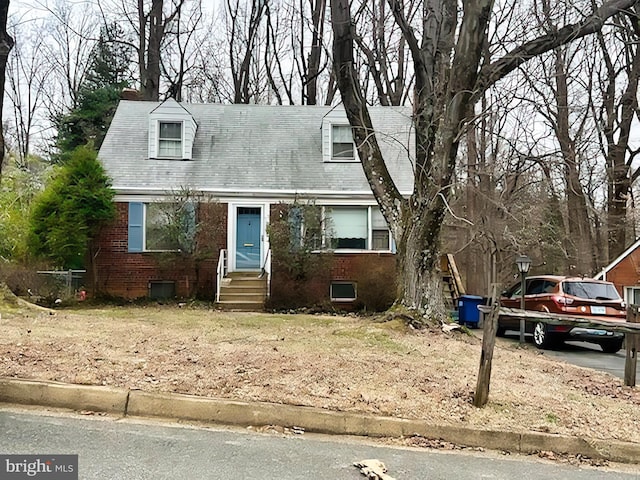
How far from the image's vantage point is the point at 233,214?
671 inches

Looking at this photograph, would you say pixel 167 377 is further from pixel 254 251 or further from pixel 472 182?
pixel 472 182

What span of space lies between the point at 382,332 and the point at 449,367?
2474 mm

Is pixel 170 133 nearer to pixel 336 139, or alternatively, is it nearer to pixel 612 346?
pixel 336 139

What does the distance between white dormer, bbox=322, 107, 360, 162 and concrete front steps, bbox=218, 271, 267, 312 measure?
4.90 meters

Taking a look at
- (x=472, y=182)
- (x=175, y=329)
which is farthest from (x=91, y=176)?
(x=472, y=182)

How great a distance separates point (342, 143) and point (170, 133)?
5.70 meters

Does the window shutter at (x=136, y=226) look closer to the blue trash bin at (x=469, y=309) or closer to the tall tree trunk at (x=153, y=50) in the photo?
the blue trash bin at (x=469, y=309)

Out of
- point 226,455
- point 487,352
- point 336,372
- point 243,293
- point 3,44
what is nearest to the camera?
point 226,455

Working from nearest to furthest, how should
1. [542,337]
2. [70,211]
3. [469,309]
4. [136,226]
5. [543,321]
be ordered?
[543,321] < [542,337] < [70,211] < [469,309] < [136,226]

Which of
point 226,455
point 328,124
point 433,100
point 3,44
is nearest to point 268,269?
point 328,124

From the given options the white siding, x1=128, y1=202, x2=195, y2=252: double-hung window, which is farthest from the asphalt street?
the white siding

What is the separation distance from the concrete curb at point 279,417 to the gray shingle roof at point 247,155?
39.1 ft

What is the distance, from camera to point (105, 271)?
1662 centimetres

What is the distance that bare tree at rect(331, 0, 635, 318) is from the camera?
9812 mm
